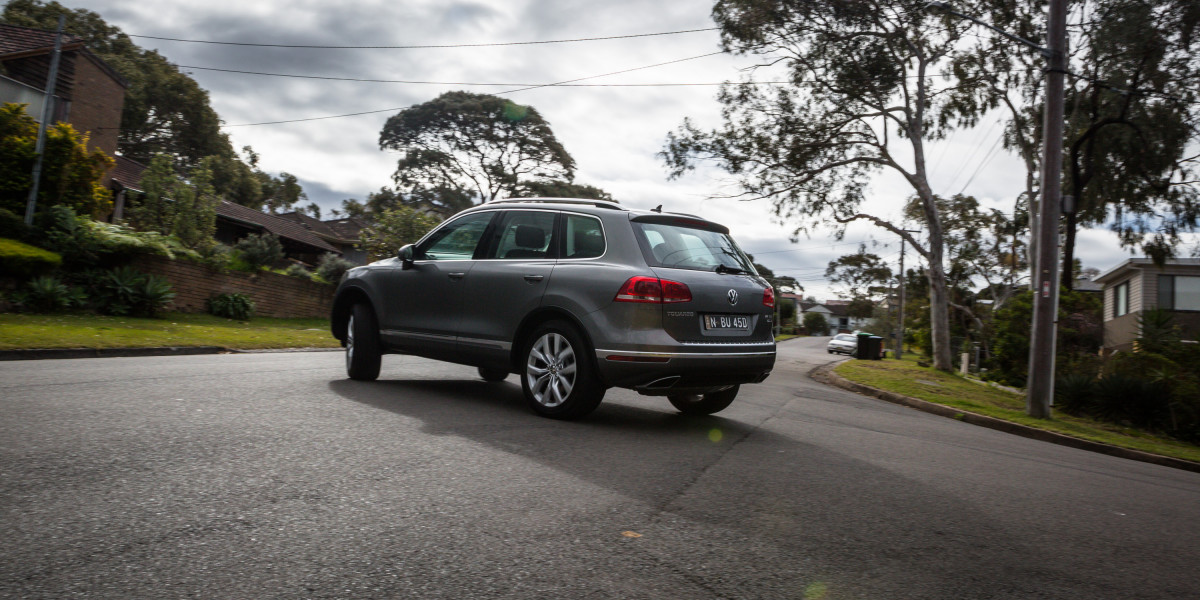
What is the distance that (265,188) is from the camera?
65.4m

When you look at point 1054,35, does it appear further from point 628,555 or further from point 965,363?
point 965,363

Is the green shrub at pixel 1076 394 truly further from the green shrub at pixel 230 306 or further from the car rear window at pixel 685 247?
the green shrub at pixel 230 306

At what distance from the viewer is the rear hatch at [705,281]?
585 centimetres

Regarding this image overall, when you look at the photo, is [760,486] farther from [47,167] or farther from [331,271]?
[331,271]

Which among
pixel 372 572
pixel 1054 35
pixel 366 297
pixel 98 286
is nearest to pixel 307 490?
pixel 372 572

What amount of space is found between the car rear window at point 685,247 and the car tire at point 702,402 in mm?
1215

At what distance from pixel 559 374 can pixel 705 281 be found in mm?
1331

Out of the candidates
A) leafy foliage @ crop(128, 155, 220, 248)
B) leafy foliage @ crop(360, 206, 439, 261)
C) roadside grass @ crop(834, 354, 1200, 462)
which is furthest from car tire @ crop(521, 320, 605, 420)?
leafy foliage @ crop(360, 206, 439, 261)

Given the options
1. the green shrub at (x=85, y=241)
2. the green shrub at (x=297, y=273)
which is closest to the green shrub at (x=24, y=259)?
the green shrub at (x=85, y=241)

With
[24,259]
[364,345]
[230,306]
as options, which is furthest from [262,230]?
[364,345]

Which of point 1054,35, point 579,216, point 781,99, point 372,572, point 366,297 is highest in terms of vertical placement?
point 781,99

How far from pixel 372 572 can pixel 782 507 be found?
2103 mm

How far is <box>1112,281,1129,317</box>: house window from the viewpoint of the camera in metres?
33.2

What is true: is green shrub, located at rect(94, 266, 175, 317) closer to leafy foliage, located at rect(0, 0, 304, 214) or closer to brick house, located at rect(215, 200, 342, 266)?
brick house, located at rect(215, 200, 342, 266)
